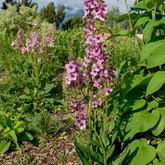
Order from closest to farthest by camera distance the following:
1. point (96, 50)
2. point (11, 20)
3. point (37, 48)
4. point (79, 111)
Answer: point (96, 50) → point (79, 111) → point (37, 48) → point (11, 20)

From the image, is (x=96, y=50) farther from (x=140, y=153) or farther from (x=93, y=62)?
(x=140, y=153)

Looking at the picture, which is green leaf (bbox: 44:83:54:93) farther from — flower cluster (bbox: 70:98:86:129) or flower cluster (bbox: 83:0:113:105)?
flower cluster (bbox: 83:0:113:105)

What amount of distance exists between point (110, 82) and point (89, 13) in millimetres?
456

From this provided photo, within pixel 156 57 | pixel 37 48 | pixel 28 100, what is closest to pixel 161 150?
pixel 156 57

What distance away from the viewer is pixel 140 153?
2.86 metres

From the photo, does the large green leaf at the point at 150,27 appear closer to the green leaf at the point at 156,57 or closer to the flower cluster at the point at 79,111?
the green leaf at the point at 156,57

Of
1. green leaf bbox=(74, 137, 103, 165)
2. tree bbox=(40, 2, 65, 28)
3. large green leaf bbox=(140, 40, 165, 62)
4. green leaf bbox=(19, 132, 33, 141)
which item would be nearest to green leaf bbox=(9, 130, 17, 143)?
green leaf bbox=(19, 132, 33, 141)

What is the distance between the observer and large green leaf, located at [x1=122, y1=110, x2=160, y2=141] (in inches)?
109

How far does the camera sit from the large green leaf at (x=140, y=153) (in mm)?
2800

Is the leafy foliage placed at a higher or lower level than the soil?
higher

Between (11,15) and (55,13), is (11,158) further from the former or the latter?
(55,13)

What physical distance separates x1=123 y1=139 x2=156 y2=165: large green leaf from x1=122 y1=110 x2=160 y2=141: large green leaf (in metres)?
0.14

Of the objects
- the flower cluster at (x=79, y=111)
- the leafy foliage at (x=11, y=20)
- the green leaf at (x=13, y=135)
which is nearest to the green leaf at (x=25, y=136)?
the green leaf at (x=13, y=135)

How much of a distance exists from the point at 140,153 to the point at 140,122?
0.80ft
